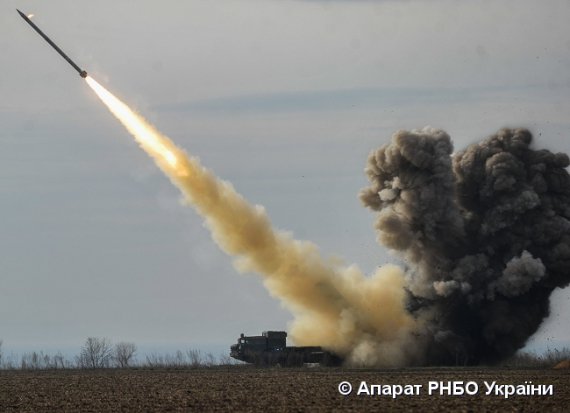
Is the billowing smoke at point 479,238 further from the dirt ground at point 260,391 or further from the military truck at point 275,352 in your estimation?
the dirt ground at point 260,391

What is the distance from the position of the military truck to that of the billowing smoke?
19.4ft

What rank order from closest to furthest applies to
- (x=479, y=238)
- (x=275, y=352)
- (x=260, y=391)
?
(x=260, y=391) < (x=479, y=238) < (x=275, y=352)

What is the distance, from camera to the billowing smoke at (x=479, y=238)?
7788 centimetres

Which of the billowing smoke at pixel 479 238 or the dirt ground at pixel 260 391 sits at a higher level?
the billowing smoke at pixel 479 238

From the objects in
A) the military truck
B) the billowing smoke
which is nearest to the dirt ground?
the military truck

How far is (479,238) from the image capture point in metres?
80.4

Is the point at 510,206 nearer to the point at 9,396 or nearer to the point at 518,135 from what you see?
the point at 518,135

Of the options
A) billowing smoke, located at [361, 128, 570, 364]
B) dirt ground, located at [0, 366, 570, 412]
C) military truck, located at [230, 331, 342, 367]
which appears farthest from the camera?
military truck, located at [230, 331, 342, 367]

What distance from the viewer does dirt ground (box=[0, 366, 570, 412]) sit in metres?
48.7

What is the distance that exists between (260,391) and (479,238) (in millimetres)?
27993

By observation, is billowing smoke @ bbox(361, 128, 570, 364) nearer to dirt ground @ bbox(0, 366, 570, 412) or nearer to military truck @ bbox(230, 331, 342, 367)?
military truck @ bbox(230, 331, 342, 367)

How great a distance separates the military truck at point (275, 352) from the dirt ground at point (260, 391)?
5441 mm

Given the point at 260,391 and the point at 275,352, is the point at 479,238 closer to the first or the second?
the point at 275,352

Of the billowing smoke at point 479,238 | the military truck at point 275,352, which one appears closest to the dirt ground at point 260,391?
the military truck at point 275,352
